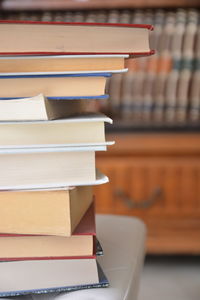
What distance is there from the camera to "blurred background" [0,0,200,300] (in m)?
2.07

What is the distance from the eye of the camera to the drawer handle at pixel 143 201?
2105mm

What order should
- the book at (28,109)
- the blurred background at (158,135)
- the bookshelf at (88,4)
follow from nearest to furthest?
the book at (28,109) < the blurred background at (158,135) < the bookshelf at (88,4)

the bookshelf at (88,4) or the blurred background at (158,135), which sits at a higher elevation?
the bookshelf at (88,4)

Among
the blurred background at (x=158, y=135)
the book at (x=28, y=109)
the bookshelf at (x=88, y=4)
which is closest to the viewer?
the book at (x=28, y=109)

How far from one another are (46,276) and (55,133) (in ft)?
0.53

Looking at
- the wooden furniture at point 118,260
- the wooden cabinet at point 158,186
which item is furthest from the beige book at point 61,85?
the wooden cabinet at point 158,186

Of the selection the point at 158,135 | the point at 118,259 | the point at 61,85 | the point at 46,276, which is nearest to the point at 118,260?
the point at 118,259

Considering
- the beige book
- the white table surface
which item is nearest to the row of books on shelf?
the white table surface

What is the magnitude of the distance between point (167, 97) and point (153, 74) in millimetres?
119

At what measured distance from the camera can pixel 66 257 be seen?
58cm

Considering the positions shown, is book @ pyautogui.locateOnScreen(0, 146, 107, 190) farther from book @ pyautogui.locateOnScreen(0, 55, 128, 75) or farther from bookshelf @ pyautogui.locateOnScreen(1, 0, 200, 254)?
bookshelf @ pyautogui.locateOnScreen(1, 0, 200, 254)

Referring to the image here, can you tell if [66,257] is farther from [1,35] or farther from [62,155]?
[1,35]

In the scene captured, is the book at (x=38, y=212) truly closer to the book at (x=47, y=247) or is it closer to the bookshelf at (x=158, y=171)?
the book at (x=47, y=247)

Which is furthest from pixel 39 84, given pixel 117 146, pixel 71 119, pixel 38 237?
pixel 117 146
